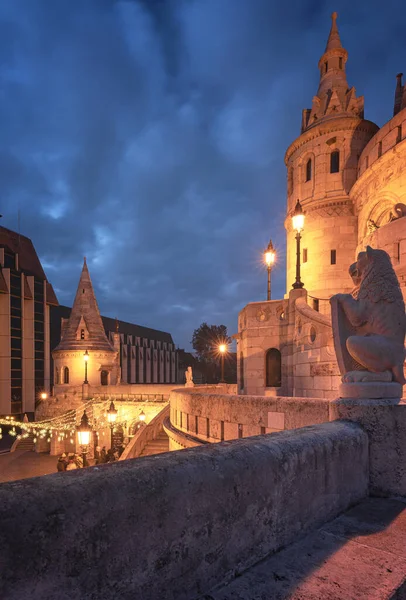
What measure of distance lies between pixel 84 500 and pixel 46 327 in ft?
141

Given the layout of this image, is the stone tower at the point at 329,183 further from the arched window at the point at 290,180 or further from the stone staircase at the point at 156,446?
the stone staircase at the point at 156,446

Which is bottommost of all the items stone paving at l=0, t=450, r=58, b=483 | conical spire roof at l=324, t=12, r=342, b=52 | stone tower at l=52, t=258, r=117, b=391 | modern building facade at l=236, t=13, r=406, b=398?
stone paving at l=0, t=450, r=58, b=483

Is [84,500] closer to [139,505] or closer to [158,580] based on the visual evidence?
[139,505]

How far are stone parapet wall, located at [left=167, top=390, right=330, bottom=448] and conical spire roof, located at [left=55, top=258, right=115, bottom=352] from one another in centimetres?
2424

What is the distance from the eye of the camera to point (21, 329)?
3753 centimetres

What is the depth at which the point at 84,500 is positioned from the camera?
1.38 metres

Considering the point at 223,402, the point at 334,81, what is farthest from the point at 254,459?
the point at 334,81

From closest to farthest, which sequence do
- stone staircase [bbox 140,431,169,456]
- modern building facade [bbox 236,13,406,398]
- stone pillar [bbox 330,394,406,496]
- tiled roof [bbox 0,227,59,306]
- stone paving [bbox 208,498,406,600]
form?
stone paving [bbox 208,498,406,600] < stone pillar [bbox 330,394,406,496] < modern building facade [bbox 236,13,406,398] < stone staircase [bbox 140,431,169,456] < tiled roof [bbox 0,227,59,306]

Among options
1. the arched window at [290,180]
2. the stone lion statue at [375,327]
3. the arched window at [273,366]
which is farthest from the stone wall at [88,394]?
the stone lion statue at [375,327]

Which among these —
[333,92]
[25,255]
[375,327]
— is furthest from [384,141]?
[25,255]

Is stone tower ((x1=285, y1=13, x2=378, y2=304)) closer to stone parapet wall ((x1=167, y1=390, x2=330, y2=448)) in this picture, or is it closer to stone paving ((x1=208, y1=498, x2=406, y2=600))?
stone parapet wall ((x1=167, y1=390, x2=330, y2=448))

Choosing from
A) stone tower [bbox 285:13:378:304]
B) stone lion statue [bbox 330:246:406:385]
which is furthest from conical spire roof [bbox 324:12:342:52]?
stone lion statue [bbox 330:246:406:385]

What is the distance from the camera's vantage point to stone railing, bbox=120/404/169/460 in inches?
659

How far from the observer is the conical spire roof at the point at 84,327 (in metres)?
31.8
